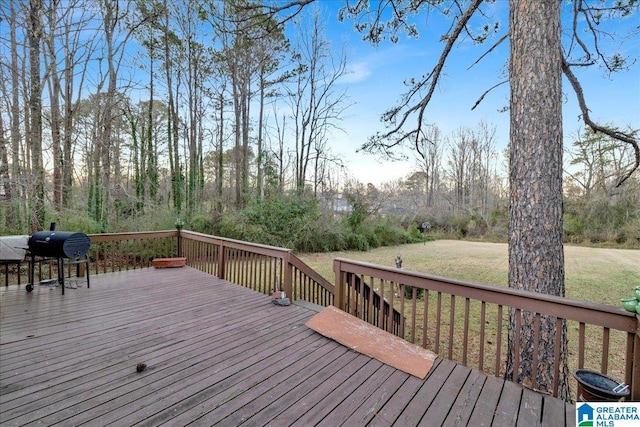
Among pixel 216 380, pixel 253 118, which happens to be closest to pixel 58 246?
pixel 216 380

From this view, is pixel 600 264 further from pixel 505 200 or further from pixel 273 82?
pixel 273 82

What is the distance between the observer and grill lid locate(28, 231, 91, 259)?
3816 millimetres

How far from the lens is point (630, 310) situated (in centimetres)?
167

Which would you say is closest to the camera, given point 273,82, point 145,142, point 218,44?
point 145,142

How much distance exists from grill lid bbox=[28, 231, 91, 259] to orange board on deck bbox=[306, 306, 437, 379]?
3.43 m

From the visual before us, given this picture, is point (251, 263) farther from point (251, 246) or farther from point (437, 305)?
point (437, 305)

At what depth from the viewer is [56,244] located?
12.5 feet

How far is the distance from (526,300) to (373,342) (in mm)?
1292

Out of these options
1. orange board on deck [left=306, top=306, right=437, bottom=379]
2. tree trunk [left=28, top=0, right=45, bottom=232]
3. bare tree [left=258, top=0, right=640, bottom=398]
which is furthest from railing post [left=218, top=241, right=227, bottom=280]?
bare tree [left=258, top=0, right=640, bottom=398]

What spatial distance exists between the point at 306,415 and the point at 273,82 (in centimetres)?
1342

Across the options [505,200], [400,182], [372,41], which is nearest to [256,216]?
[372,41]

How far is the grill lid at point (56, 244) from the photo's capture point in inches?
150

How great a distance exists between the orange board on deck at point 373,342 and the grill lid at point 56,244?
343 centimetres

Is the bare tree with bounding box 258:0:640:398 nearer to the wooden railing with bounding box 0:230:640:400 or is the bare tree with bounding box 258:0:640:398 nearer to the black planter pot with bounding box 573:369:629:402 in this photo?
the wooden railing with bounding box 0:230:640:400
